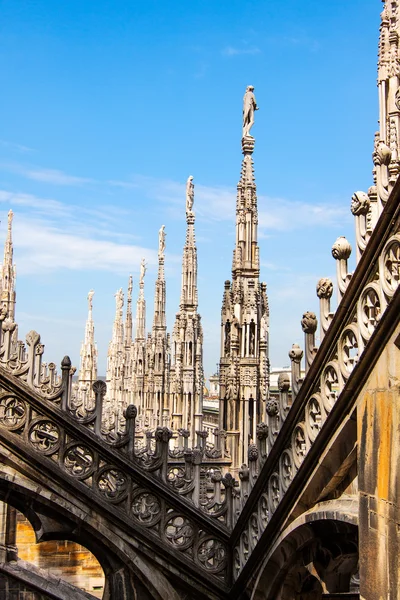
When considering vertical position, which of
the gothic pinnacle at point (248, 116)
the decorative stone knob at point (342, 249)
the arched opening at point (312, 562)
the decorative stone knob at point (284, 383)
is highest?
the gothic pinnacle at point (248, 116)

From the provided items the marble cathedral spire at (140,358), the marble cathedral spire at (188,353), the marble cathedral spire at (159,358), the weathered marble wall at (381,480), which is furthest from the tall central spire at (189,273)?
the weathered marble wall at (381,480)

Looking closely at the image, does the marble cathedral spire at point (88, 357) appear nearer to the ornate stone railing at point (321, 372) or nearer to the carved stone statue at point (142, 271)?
the carved stone statue at point (142, 271)

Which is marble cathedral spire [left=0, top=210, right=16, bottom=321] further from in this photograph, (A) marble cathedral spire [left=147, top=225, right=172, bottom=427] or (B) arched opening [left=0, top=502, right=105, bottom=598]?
(B) arched opening [left=0, top=502, right=105, bottom=598]

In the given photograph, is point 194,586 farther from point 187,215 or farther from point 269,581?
Result: point 187,215

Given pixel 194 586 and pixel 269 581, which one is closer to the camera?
pixel 269 581

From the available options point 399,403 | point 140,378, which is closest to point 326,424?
point 399,403

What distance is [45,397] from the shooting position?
257 inches

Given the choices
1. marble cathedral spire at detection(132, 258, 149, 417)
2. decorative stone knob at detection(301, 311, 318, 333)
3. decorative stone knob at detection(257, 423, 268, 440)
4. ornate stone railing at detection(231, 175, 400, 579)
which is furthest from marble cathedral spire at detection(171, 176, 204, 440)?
decorative stone knob at detection(301, 311, 318, 333)

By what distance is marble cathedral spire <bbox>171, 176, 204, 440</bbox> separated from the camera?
919 inches

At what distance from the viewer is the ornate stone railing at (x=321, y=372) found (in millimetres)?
3783

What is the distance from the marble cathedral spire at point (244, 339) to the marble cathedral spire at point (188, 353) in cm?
1003

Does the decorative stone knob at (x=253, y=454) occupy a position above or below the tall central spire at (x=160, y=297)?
below

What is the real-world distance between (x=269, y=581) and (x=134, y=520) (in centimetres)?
138

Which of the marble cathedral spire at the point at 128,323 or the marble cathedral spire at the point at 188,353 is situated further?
the marble cathedral spire at the point at 128,323
